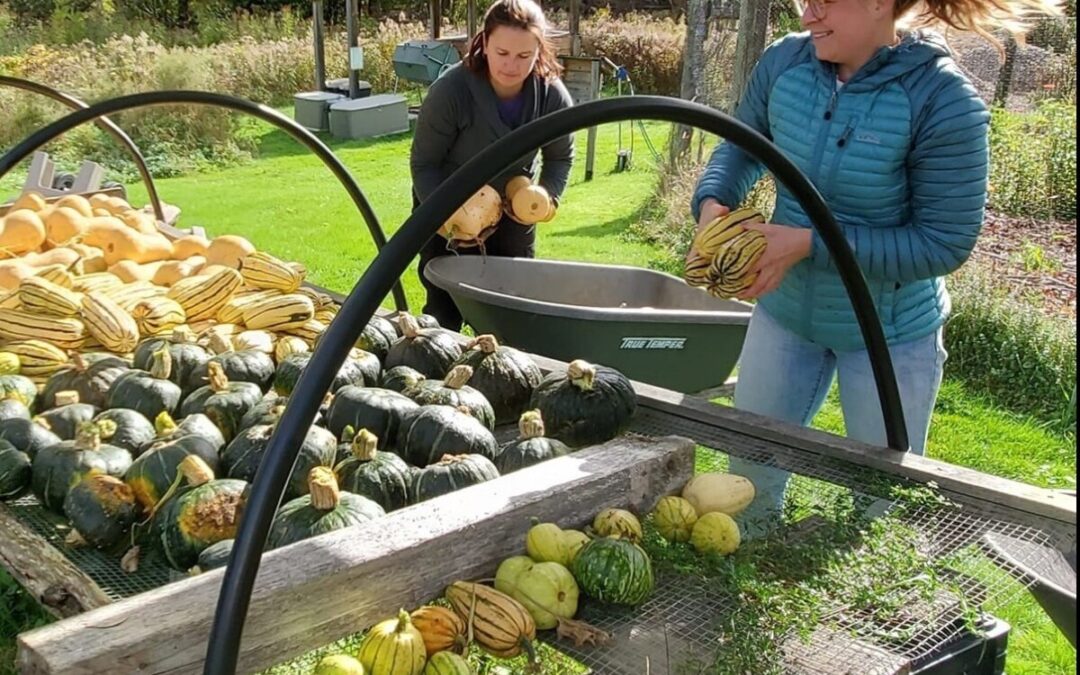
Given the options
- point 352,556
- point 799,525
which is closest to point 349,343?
point 352,556

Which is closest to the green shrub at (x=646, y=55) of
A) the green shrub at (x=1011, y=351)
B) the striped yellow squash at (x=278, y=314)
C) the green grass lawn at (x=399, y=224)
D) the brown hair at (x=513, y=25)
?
the green grass lawn at (x=399, y=224)

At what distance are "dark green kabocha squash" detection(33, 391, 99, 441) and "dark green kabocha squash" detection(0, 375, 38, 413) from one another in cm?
12

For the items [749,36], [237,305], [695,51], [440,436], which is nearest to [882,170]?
[440,436]

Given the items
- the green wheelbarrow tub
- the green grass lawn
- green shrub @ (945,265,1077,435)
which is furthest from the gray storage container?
the green wheelbarrow tub

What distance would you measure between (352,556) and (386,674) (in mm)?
215

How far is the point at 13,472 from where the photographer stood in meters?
2.35

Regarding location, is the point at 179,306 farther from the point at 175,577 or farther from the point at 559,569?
the point at 559,569

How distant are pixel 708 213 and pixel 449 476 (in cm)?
Answer: 101

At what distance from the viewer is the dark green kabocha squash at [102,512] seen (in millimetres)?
2156

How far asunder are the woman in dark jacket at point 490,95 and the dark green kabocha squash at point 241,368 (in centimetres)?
146

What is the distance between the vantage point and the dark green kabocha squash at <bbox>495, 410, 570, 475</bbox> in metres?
2.34

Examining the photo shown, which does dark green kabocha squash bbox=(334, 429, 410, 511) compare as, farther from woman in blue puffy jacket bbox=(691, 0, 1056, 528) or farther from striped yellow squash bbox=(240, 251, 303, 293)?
striped yellow squash bbox=(240, 251, 303, 293)

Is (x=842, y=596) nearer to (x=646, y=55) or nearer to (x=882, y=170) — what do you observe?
(x=882, y=170)

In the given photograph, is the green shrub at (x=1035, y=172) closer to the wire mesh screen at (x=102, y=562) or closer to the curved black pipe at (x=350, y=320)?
the curved black pipe at (x=350, y=320)
